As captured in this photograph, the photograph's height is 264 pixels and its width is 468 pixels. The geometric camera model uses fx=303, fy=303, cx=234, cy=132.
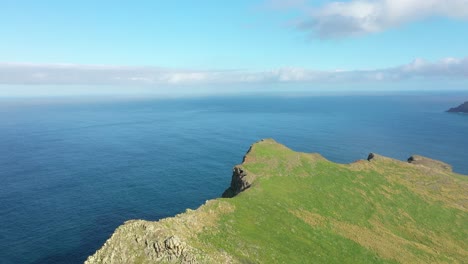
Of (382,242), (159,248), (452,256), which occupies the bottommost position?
(452,256)

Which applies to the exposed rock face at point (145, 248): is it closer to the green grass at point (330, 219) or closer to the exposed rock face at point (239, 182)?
the green grass at point (330, 219)

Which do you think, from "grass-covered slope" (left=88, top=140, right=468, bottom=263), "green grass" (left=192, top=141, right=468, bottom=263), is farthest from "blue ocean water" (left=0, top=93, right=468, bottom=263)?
"green grass" (left=192, top=141, right=468, bottom=263)

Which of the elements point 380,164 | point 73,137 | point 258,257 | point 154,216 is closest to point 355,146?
point 380,164

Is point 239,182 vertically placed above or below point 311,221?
above

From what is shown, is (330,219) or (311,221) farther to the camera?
(330,219)

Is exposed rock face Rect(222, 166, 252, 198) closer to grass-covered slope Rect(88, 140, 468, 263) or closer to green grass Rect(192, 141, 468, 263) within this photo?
grass-covered slope Rect(88, 140, 468, 263)

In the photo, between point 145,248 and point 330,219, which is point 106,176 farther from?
point 145,248

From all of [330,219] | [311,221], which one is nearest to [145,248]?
[311,221]

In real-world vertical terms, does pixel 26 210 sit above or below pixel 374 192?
below

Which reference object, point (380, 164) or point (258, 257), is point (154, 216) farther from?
point (380, 164)
